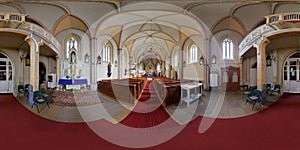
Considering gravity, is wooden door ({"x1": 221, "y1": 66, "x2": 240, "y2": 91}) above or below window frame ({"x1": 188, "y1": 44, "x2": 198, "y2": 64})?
below

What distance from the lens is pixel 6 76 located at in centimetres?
419

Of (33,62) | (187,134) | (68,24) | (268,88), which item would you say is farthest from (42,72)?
(268,88)

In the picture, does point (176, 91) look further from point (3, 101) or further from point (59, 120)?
point (3, 101)

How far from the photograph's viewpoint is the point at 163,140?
276 centimetres

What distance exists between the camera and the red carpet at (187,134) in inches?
98.9

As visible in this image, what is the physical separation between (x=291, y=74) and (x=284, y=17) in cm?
489

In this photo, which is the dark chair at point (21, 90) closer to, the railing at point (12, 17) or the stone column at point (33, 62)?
the stone column at point (33, 62)

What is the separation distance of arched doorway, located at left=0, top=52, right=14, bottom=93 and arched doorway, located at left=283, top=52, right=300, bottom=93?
953 cm

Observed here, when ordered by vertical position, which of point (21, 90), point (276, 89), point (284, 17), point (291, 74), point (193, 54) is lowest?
point (276, 89)

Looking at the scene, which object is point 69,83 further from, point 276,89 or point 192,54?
point 192,54

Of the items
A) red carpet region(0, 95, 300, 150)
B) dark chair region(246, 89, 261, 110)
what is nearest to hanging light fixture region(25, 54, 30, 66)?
red carpet region(0, 95, 300, 150)

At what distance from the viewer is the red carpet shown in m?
2.51

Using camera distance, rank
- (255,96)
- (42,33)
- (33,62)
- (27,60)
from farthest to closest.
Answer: (255,96)
(42,33)
(27,60)
(33,62)

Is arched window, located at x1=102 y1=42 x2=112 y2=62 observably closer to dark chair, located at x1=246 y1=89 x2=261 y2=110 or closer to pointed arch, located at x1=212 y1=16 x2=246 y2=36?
pointed arch, located at x1=212 y1=16 x2=246 y2=36
